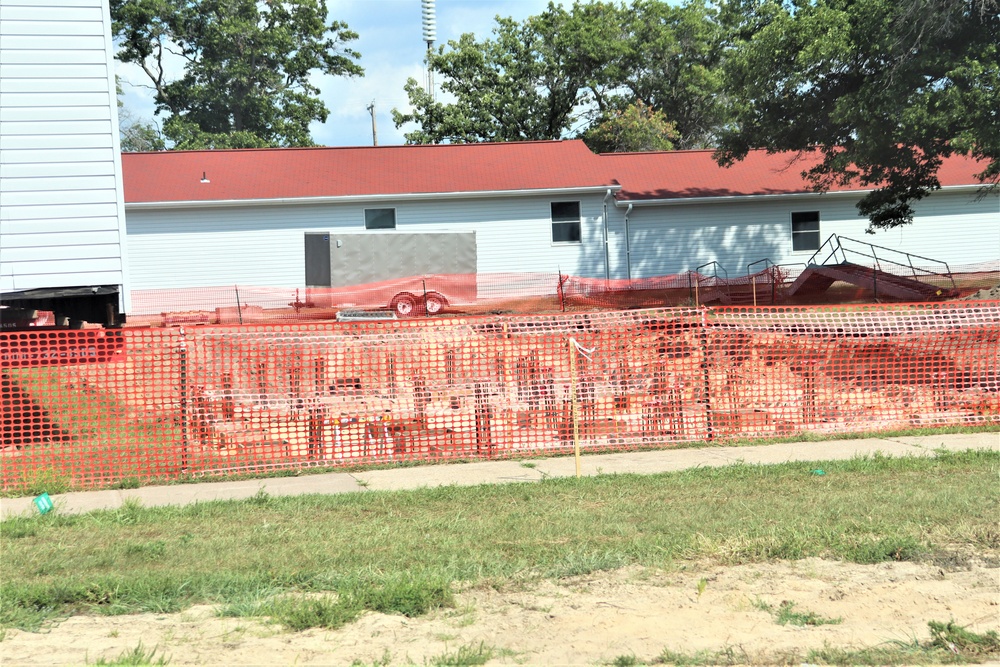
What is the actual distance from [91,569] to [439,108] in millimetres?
40121

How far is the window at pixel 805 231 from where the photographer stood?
30391 mm

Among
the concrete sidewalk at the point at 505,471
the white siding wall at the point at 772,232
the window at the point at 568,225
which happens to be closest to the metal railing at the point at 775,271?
the white siding wall at the point at 772,232

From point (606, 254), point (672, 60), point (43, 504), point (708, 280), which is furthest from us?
point (672, 60)

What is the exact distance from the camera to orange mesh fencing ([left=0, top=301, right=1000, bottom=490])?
9.70m

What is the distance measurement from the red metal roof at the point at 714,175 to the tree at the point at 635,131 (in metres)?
11.4

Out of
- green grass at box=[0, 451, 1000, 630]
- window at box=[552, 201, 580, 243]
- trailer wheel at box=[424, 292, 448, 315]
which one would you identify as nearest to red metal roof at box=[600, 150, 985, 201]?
window at box=[552, 201, 580, 243]

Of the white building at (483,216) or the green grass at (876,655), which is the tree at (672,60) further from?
the green grass at (876,655)

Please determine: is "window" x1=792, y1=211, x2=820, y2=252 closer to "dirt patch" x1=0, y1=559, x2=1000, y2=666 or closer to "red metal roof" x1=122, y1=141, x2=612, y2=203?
"red metal roof" x1=122, y1=141, x2=612, y2=203

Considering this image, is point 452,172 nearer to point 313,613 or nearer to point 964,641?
point 313,613

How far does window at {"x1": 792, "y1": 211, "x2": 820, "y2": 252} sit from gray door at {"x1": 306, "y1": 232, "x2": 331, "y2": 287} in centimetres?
1511

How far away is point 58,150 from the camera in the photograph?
1142cm

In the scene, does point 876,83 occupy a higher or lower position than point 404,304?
higher

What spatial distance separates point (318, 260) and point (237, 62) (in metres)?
24.3

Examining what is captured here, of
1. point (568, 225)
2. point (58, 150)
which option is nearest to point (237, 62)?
point (568, 225)
